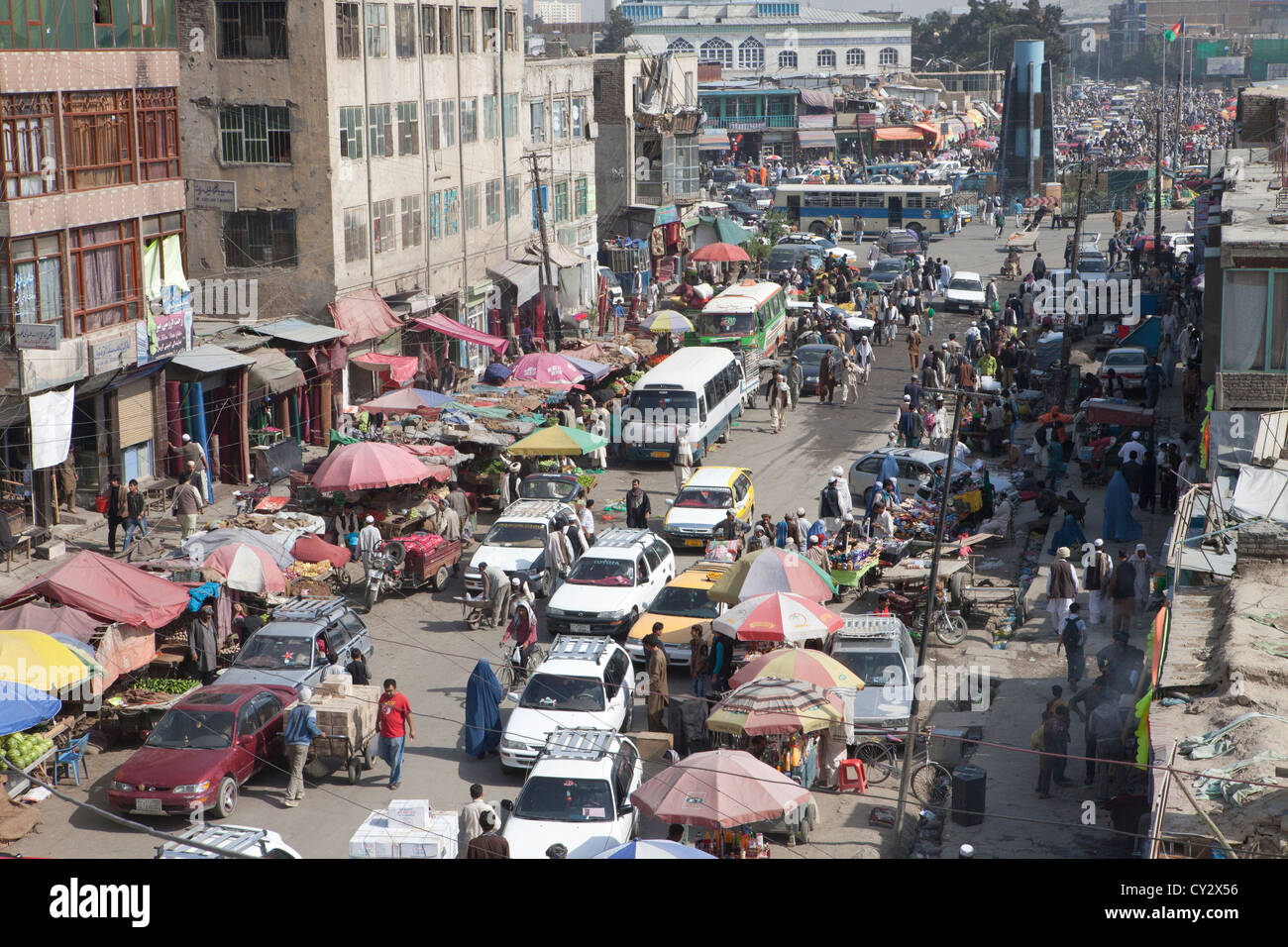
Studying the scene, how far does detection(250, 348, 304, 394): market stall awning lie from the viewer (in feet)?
100

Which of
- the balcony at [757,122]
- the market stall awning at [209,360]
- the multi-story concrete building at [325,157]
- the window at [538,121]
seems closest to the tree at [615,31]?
the balcony at [757,122]

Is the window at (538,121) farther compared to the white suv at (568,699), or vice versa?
the window at (538,121)

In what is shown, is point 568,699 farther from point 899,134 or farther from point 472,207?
point 899,134

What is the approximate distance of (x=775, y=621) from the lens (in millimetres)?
19234

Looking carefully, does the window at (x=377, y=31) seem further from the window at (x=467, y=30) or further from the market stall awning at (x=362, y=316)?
the market stall awning at (x=362, y=316)

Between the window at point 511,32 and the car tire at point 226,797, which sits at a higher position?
the window at point 511,32

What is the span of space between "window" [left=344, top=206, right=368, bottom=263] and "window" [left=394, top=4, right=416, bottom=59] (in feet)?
16.8

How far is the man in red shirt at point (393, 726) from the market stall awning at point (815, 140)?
97.6m

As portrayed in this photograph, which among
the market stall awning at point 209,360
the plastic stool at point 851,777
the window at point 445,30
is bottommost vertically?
the plastic stool at point 851,777

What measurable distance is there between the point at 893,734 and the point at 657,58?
48311 millimetres

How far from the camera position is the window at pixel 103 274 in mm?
26734

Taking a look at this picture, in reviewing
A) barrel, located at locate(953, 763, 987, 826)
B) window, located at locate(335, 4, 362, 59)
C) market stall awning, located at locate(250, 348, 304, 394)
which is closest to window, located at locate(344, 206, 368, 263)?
window, located at locate(335, 4, 362, 59)

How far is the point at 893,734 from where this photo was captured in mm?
18000
